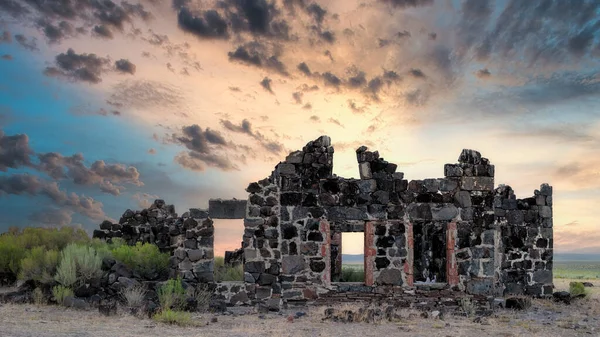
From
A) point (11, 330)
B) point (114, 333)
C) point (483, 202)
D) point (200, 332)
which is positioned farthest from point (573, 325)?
point (11, 330)

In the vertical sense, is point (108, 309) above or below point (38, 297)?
below

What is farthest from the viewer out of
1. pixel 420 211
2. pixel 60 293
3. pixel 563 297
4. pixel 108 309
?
pixel 563 297

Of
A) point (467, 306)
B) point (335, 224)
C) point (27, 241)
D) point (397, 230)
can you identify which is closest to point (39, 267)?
point (27, 241)

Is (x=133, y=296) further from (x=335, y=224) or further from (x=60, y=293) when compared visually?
(x=335, y=224)

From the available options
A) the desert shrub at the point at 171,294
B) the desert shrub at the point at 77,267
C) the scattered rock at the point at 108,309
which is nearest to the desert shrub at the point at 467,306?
the desert shrub at the point at 171,294

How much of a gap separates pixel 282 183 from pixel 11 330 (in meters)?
7.83

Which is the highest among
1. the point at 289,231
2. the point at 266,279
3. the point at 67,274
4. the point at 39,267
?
the point at 289,231

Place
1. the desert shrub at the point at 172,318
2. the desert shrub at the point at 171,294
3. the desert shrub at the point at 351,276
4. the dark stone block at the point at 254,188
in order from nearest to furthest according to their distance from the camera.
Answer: the desert shrub at the point at 172,318
the desert shrub at the point at 171,294
the dark stone block at the point at 254,188
the desert shrub at the point at 351,276

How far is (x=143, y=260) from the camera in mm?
18031

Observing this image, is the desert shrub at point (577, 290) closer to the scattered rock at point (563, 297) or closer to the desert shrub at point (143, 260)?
the scattered rock at point (563, 297)

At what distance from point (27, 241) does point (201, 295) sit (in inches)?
238

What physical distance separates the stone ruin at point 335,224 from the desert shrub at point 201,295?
0.34 meters

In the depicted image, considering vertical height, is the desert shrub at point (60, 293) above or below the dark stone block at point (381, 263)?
below

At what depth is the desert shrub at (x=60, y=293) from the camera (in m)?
15.1
